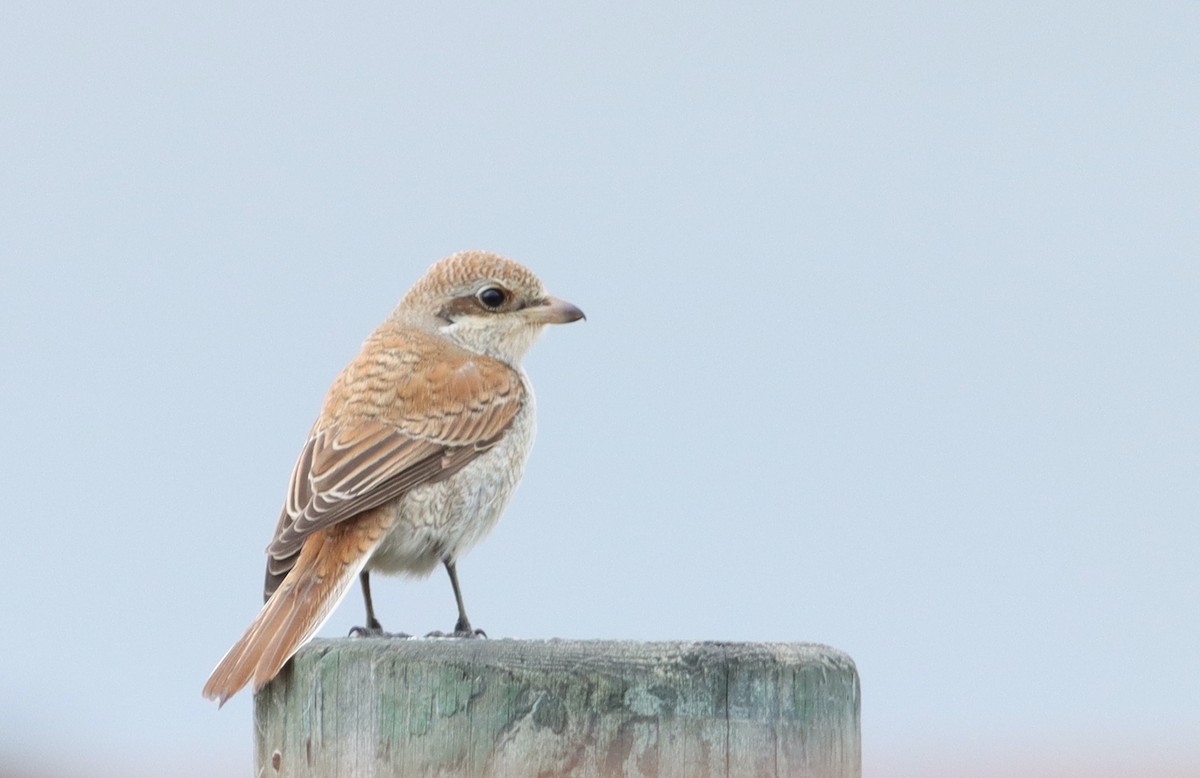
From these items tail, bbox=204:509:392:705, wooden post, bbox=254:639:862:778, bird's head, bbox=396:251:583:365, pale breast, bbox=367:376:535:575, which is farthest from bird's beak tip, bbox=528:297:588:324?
wooden post, bbox=254:639:862:778

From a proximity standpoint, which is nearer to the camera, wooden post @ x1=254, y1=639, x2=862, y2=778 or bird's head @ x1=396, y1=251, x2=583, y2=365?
wooden post @ x1=254, y1=639, x2=862, y2=778

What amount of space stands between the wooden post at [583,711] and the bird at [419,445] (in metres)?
0.95

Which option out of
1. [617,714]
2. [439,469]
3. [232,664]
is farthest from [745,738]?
[439,469]

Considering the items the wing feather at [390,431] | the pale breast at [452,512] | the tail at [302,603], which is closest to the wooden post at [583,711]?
the tail at [302,603]

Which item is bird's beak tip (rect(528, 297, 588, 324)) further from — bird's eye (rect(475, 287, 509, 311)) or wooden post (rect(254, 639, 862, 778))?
wooden post (rect(254, 639, 862, 778))

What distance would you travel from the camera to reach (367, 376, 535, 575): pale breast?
5.47m

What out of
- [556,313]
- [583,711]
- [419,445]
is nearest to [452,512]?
[419,445]

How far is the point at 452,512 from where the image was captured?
562 cm

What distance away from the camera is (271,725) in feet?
11.5

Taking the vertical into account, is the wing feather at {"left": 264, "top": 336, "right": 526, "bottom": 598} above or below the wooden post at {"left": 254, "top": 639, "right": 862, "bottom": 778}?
above

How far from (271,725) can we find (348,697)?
374 mm

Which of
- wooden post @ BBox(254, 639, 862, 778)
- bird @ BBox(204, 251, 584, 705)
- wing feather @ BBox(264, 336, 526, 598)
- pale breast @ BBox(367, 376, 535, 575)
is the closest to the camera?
wooden post @ BBox(254, 639, 862, 778)

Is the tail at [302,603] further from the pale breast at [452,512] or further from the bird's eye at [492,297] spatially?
the bird's eye at [492,297]

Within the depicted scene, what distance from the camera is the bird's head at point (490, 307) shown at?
21.3 feet
